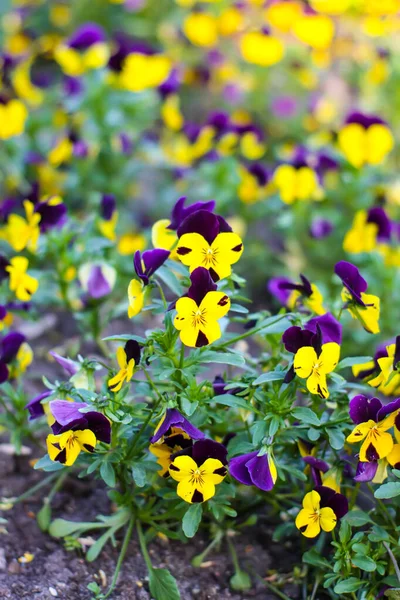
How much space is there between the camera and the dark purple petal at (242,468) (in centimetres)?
168

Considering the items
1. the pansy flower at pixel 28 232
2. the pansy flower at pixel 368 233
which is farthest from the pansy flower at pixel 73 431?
the pansy flower at pixel 368 233

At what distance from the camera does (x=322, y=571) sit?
75.3 inches

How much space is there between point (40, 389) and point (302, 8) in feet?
8.54

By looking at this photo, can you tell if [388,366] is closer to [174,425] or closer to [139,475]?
[174,425]

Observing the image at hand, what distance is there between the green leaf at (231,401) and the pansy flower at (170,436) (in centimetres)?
8

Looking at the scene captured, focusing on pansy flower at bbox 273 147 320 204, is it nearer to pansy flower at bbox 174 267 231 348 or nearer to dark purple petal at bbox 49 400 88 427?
→ pansy flower at bbox 174 267 231 348

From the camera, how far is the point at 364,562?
5.66 feet

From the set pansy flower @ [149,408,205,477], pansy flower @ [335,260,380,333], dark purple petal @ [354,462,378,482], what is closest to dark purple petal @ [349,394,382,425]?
dark purple petal @ [354,462,378,482]

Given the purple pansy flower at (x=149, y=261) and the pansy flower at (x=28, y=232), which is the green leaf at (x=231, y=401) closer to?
the purple pansy flower at (x=149, y=261)

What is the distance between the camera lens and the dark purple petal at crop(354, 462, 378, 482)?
1717 millimetres

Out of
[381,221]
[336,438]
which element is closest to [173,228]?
[336,438]

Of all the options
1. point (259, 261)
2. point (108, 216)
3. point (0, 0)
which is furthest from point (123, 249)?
point (0, 0)

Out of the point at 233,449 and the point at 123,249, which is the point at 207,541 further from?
the point at 123,249

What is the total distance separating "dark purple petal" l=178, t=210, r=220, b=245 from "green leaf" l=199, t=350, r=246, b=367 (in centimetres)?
26
